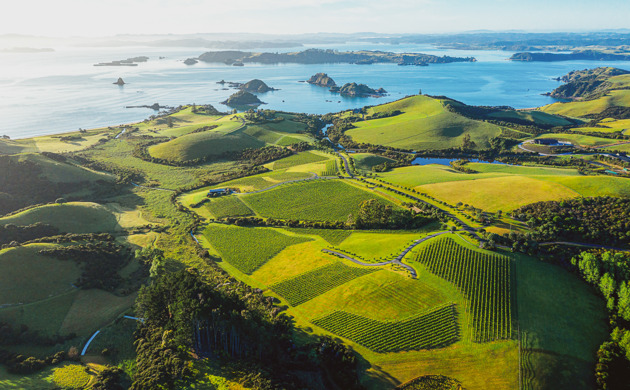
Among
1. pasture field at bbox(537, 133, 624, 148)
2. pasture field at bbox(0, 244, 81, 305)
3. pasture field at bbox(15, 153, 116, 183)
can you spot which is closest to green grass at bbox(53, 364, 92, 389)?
pasture field at bbox(0, 244, 81, 305)

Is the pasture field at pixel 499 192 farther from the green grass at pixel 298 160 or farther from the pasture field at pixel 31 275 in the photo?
the pasture field at pixel 31 275

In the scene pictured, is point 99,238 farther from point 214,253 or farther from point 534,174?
point 534,174

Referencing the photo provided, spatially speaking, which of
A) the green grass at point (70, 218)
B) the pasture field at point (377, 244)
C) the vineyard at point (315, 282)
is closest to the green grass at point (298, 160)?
the pasture field at point (377, 244)

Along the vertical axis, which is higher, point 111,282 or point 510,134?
point 510,134

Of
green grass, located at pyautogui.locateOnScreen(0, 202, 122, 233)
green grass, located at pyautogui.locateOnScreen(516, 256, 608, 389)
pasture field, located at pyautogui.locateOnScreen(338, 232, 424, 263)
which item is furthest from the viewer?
green grass, located at pyautogui.locateOnScreen(0, 202, 122, 233)

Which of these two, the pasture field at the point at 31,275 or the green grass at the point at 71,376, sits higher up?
the pasture field at the point at 31,275

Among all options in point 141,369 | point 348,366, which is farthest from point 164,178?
point 348,366

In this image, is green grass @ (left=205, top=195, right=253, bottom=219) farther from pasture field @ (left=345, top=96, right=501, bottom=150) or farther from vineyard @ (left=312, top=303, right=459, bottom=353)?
pasture field @ (left=345, top=96, right=501, bottom=150)
